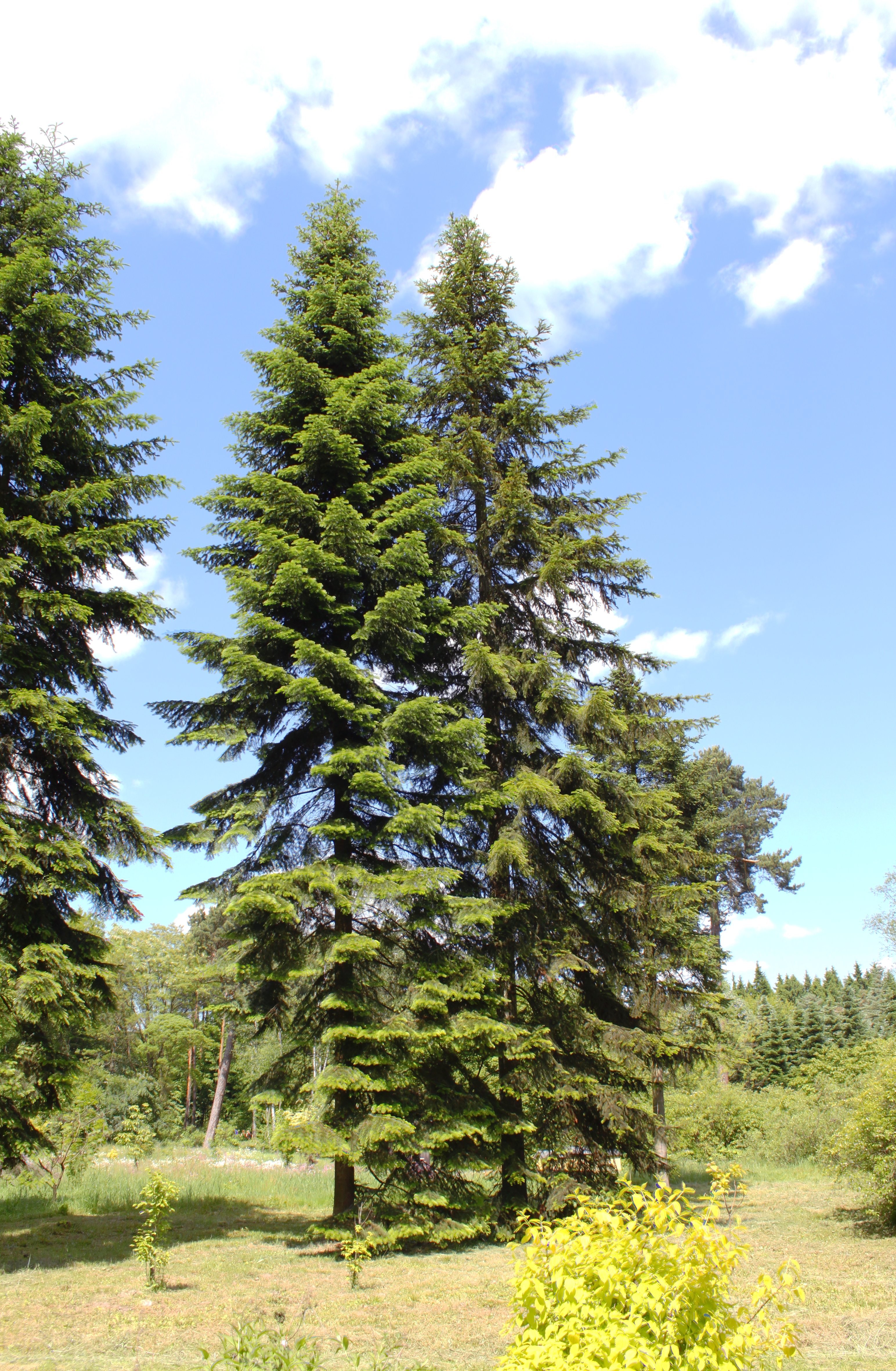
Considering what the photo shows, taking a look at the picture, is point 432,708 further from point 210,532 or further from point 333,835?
point 210,532

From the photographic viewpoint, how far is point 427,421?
1545cm

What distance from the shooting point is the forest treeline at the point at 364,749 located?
9.71 metres

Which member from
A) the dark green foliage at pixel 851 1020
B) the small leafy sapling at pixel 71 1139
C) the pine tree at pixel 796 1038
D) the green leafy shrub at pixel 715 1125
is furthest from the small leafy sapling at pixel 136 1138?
the dark green foliage at pixel 851 1020

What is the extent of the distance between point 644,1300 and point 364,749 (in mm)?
7603

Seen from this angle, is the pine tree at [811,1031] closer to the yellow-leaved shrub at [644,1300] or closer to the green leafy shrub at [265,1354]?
the green leafy shrub at [265,1354]

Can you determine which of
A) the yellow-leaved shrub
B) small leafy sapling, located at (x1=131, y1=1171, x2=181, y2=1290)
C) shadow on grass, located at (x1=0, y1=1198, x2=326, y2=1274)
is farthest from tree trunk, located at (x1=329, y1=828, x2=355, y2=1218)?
the yellow-leaved shrub

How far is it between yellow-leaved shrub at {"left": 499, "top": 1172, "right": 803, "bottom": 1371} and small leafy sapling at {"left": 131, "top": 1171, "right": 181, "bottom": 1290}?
5964 millimetres

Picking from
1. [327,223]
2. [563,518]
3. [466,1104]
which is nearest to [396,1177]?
[466,1104]

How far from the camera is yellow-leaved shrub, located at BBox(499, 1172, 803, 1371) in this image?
2951 millimetres

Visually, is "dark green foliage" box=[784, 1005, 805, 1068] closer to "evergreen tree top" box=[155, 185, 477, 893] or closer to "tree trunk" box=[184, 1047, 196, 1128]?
"tree trunk" box=[184, 1047, 196, 1128]

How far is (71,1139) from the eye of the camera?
13.2 meters

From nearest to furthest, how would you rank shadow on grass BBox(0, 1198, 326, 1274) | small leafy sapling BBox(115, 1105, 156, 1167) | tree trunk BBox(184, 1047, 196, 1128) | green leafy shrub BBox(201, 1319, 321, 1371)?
green leafy shrub BBox(201, 1319, 321, 1371) < shadow on grass BBox(0, 1198, 326, 1274) < small leafy sapling BBox(115, 1105, 156, 1167) < tree trunk BBox(184, 1047, 196, 1128)

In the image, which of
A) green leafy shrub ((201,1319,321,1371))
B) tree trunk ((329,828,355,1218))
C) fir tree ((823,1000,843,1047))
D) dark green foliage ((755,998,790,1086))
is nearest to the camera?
green leafy shrub ((201,1319,321,1371))

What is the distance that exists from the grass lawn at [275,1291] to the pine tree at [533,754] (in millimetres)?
2567
